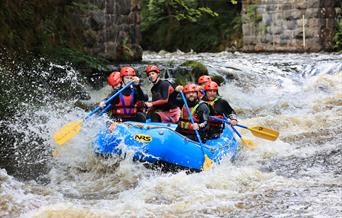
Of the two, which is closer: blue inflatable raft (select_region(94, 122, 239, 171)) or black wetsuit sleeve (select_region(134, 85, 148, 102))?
blue inflatable raft (select_region(94, 122, 239, 171))

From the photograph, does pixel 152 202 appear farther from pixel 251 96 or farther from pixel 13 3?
pixel 251 96

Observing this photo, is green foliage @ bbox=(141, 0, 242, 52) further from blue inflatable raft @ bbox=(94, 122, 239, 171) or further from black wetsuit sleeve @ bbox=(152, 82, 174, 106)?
blue inflatable raft @ bbox=(94, 122, 239, 171)

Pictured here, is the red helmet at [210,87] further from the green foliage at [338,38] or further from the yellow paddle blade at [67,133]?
the green foliage at [338,38]

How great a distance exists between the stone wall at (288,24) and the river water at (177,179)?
9007mm

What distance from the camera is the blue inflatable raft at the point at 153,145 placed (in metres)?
6.74

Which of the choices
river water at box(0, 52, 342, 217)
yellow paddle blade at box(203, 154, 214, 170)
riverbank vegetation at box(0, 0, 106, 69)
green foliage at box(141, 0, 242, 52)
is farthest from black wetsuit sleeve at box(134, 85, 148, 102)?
green foliage at box(141, 0, 242, 52)

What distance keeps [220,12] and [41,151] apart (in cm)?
1726

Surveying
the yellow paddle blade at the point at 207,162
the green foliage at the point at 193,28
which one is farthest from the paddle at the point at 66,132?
the green foliage at the point at 193,28

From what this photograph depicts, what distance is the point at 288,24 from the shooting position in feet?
66.2

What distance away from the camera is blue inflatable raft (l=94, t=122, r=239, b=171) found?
22.1 ft

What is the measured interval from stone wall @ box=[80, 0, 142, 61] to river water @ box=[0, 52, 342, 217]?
A: 391 centimetres

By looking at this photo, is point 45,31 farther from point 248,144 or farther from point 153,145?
point 153,145

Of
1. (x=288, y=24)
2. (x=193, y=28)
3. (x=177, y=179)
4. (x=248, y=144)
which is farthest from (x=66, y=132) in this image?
(x=193, y=28)

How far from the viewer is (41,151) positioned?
783 centimetres
